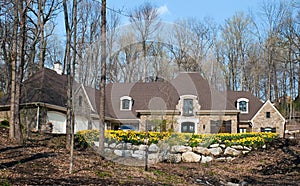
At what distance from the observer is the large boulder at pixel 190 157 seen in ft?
58.1

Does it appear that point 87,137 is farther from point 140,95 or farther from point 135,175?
point 140,95

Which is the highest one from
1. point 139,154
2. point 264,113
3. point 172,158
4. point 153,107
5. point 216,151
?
point 153,107

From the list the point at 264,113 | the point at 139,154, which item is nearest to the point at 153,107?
the point at 139,154

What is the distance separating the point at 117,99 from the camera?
27.4 metres

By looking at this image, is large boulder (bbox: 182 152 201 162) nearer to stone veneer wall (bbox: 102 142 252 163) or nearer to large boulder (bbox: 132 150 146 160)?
stone veneer wall (bbox: 102 142 252 163)

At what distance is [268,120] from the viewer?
27.5 metres

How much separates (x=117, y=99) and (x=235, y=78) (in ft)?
47.1

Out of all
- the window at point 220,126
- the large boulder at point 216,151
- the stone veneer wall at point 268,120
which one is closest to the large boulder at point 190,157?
the large boulder at point 216,151

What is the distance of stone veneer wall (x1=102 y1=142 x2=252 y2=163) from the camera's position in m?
17.0

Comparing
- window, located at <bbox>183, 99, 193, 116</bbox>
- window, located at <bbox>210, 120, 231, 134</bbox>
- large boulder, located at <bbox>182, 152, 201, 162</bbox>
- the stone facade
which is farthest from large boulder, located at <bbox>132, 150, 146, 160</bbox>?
window, located at <bbox>210, 120, 231, 134</bbox>

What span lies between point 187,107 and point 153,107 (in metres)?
2.23

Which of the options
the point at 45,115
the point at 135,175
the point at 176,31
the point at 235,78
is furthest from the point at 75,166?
the point at 235,78

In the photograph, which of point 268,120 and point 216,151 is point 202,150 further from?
point 268,120

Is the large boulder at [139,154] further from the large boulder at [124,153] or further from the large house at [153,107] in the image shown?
the large house at [153,107]
